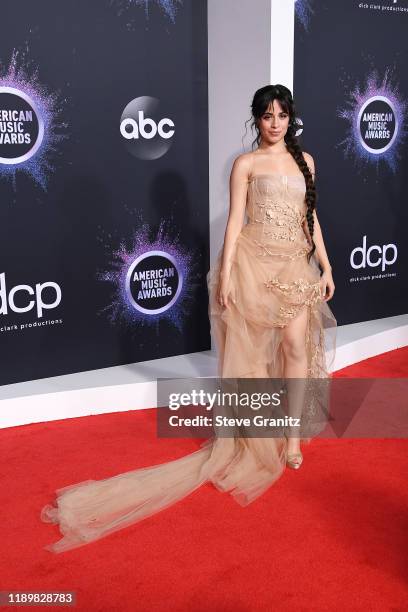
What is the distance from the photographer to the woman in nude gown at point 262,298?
10.2 ft

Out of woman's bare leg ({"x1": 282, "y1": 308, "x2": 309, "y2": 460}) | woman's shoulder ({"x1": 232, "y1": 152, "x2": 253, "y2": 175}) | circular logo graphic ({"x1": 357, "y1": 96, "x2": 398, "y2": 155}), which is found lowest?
woman's bare leg ({"x1": 282, "y1": 308, "x2": 309, "y2": 460})

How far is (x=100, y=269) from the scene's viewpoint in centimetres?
436

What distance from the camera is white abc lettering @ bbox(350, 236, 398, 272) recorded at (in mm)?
5453

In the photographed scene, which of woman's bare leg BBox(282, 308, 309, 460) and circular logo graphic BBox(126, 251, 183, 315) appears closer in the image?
woman's bare leg BBox(282, 308, 309, 460)

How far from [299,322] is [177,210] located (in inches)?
61.6

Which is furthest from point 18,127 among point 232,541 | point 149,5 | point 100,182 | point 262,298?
point 232,541

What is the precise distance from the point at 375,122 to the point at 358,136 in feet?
0.70

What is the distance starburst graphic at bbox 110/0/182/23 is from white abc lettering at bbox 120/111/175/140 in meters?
0.60

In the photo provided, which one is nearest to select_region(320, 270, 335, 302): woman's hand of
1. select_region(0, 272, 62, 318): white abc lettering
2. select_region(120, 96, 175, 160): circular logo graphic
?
select_region(120, 96, 175, 160): circular logo graphic

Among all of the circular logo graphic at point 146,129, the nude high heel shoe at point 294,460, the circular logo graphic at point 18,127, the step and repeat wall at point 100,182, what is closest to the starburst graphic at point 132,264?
the step and repeat wall at point 100,182

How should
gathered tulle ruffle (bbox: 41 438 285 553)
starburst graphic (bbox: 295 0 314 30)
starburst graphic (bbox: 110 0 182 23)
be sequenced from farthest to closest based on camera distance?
starburst graphic (bbox: 295 0 314 30)
starburst graphic (bbox: 110 0 182 23)
gathered tulle ruffle (bbox: 41 438 285 553)

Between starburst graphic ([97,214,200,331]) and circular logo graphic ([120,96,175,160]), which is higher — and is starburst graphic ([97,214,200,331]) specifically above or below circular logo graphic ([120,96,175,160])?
below

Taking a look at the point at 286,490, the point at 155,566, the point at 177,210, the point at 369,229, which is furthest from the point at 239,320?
the point at 369,229

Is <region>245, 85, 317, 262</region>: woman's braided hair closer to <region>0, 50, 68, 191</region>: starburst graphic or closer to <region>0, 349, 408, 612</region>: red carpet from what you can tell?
<region>0, 349, 408, 612</region>: red carpet
